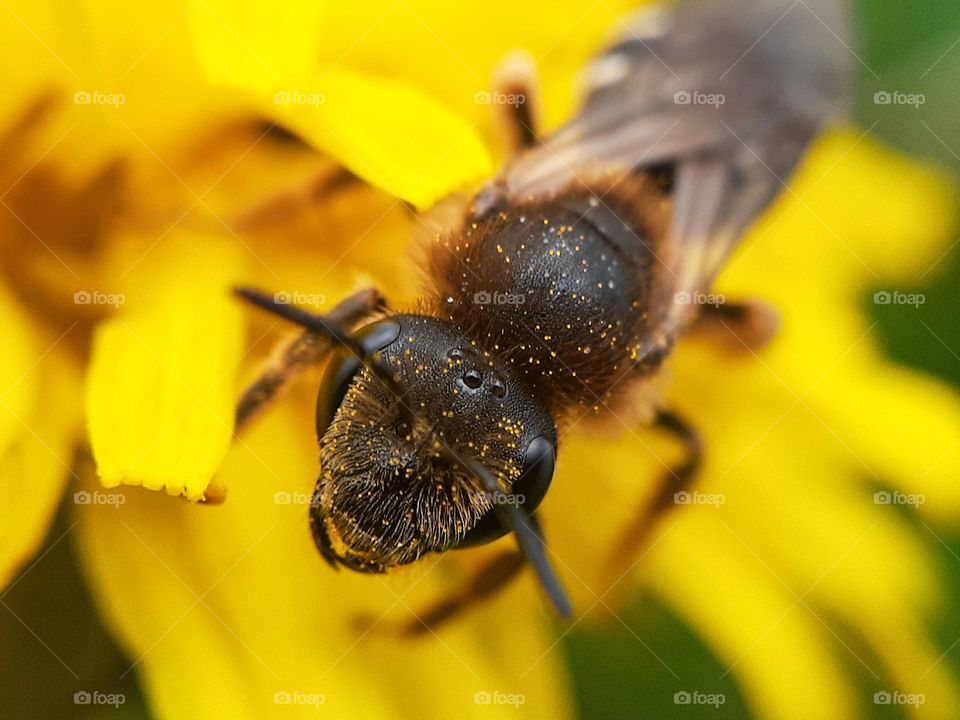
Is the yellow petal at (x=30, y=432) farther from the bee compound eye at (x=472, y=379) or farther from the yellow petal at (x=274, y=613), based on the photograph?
the bee compound eye at (x=472, y=379)

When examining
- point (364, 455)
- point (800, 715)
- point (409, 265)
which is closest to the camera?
point (364, 455)

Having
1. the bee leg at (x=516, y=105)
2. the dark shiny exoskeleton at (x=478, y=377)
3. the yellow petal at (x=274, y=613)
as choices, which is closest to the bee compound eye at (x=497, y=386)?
the dark shiny exoskeleton at (x=478, y=377)

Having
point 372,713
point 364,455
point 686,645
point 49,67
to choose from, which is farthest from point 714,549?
point 49,67

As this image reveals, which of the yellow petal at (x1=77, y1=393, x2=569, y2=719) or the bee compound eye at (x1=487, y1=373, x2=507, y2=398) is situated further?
the yellow petal at (x1=77, y1=393, x2=569, y2=719)

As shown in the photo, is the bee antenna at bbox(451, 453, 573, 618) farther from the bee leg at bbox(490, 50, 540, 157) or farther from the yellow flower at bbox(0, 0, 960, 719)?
the bee leg at bbox(490, 50, 540, 157)

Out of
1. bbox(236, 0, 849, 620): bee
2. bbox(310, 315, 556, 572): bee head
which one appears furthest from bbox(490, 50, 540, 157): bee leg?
bbox(310, 315, 556, 572): bee head

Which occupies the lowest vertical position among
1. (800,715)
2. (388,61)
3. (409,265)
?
(800,715)

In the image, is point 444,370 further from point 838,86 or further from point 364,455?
point 838,86
